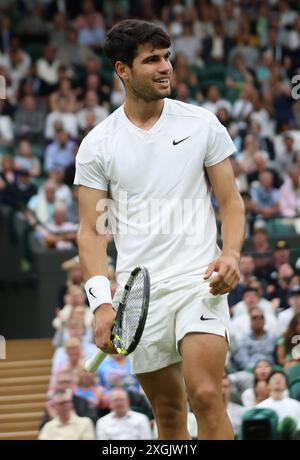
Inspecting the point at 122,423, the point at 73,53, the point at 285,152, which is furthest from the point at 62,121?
the point at 122,423

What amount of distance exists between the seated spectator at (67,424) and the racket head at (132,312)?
4.44 metres

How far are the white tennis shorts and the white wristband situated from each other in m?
0.24

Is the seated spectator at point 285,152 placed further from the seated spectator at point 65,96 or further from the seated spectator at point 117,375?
the seated spectator at point 117,375

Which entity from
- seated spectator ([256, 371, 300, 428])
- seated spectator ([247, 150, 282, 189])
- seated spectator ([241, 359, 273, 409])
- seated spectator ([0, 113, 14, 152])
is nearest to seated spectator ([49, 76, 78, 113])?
seated spectator ([0, 113, 14, 152])

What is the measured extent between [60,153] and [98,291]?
10.4m

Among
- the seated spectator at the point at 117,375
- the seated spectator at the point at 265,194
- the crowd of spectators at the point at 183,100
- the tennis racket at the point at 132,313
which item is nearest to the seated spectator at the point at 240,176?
the crowd of spectators at the point at 183,100

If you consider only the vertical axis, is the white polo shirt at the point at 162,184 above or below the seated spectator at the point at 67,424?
above

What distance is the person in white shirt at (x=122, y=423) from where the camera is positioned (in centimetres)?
1007

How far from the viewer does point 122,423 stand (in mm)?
10180

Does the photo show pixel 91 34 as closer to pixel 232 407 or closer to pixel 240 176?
pixel 240 176

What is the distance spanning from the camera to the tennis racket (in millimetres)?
5641

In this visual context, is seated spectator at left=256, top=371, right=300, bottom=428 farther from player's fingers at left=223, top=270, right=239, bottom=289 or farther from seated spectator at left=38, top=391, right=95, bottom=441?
player's fingers at left=223, top=270, right=239, bottom=289

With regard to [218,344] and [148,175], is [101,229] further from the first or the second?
[218,344]

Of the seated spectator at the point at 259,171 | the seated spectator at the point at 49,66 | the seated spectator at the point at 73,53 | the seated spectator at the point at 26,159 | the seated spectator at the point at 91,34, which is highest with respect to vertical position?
the seated spectator at the point at 91,34
